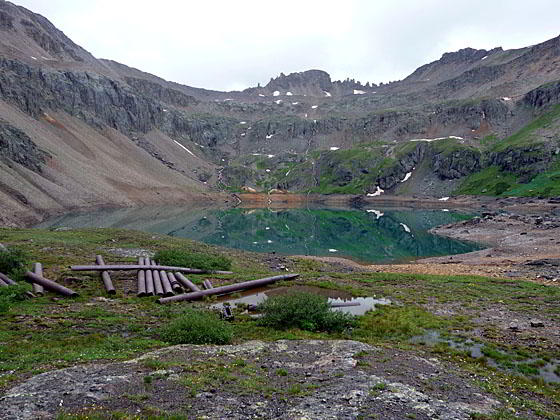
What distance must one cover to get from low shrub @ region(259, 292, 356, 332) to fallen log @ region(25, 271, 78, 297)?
38.0ft

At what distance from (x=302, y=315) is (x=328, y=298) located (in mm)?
6271

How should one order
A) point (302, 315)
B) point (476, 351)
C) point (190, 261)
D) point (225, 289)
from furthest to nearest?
point (190, 261)
point (225, 289)
point (302, 315)
point (476, 351)

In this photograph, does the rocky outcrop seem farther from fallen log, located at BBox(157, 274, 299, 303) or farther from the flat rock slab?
the flat rock slab

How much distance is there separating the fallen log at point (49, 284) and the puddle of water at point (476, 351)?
1959 centimetres

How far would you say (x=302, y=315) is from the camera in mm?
20484

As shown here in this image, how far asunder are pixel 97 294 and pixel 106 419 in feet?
53.7

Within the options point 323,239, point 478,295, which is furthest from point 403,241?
point 478,295

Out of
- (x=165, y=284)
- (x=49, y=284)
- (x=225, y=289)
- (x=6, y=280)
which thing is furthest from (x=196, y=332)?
(x=6, y=280)

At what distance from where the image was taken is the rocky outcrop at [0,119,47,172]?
109188mm

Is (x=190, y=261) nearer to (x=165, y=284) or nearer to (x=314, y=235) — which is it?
(x=165, y=284)

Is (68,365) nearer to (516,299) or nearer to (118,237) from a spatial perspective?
(516,299)

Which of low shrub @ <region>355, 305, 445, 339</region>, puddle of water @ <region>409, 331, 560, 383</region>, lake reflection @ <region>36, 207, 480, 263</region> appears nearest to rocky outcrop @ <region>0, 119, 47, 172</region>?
lake reflection @ <region>36, 207, 480, 263</region>

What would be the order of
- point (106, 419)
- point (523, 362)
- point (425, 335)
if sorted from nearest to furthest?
1. point (106, 419)
2. point (523, 362)
3. point (425, 335)

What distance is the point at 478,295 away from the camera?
28.7 metres
